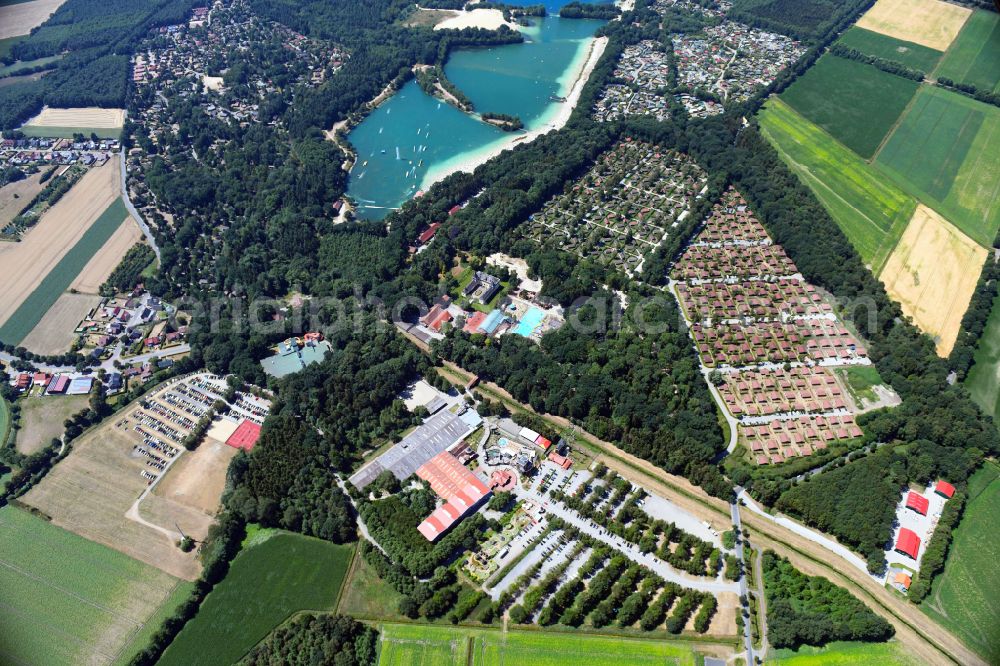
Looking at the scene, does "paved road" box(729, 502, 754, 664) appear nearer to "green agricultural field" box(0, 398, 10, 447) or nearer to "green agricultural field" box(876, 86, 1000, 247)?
"green agricultural field" box(876, 86, 1000, 247)

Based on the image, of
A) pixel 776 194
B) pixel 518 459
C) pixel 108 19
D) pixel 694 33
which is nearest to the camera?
pixel 518 459

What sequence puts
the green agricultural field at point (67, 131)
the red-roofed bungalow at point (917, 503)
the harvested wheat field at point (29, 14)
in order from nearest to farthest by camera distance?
1. the red-roofed bungalow at point (917, 503)
2. the green agricultural field at point (67, 131)
3. the harvested wheat field at point (29, 14)

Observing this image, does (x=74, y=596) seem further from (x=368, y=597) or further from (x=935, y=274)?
(x=935, y=274)

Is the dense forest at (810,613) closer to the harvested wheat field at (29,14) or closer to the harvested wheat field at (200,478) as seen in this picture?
the harvested wheat field at (200,478)

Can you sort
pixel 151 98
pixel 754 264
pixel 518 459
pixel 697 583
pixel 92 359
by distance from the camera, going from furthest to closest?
1. pixel 151 98
2. pixel 754 264
3. pixel 92 359
4. pixel 518 459
5. pixel 697 583

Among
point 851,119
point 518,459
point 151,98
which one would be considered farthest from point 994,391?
point 151,98

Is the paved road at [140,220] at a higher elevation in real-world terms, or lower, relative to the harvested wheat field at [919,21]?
lower

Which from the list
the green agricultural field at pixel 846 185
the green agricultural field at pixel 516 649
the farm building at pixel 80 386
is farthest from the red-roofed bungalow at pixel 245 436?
the green agricultural field at pixel 846 185

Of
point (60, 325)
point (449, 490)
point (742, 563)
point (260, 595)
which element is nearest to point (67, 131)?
point (60, 325)

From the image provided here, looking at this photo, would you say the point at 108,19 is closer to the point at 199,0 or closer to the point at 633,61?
the point at 199,0
